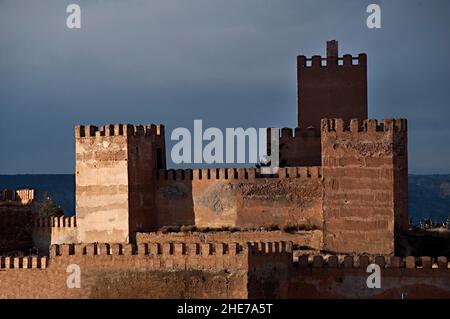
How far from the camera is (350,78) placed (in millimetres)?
43281

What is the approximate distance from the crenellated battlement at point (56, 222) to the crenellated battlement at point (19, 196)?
1.06 metres

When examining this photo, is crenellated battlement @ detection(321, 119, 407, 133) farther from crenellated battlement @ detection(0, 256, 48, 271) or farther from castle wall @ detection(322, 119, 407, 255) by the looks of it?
crenellated battlement @ detection(0, 256, 48, 271)

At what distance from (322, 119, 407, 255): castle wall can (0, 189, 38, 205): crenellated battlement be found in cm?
1297

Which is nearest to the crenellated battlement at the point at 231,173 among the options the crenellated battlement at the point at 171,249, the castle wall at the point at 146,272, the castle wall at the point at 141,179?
the castle wall at the point at 141,179

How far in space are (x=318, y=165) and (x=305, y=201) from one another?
2.18 meters

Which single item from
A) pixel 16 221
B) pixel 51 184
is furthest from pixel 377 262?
pixel 51 184

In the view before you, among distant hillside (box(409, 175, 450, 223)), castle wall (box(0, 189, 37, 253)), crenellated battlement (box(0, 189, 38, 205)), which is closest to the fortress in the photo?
castle wall (box(0, 189, 37, 253))

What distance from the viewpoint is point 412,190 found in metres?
136

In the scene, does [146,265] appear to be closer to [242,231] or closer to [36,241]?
[242,231]

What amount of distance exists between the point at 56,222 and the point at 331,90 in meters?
10.5

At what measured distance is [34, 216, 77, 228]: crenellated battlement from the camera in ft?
144

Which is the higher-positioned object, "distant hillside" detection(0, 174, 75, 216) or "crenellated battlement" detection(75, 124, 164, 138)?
"crenellated battlement" detection(75, 124, 164, 138)

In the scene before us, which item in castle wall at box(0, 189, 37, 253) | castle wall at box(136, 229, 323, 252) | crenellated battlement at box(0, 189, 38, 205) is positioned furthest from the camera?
crenellated battlement at box(0, 189, 38, 205)

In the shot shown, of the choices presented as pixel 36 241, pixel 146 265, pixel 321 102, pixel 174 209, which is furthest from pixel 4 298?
pixel 321 102
